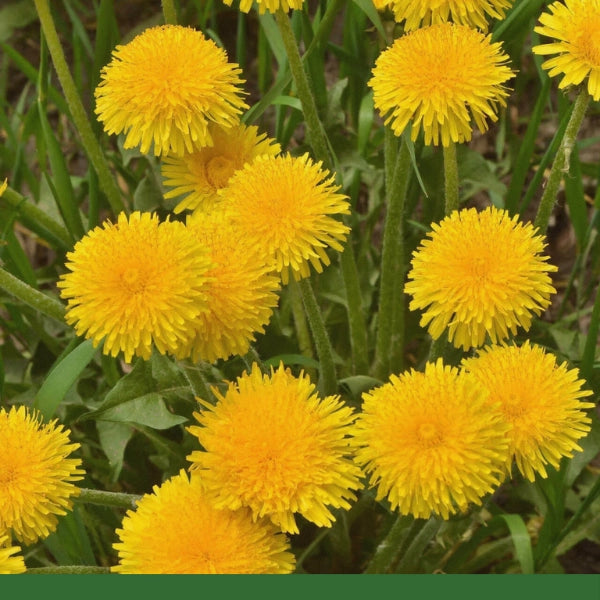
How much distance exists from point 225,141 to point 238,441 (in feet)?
1.33

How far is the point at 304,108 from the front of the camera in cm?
108

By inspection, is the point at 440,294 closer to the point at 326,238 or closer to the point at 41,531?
the point at 326,238

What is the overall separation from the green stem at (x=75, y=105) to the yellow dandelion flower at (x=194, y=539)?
1.67 feet

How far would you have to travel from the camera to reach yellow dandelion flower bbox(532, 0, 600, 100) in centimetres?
94

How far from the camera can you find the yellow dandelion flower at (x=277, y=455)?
32.1 inches

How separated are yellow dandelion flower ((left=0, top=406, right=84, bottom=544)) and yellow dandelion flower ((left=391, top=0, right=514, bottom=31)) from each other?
582 mm

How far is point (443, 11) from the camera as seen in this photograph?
99 cm

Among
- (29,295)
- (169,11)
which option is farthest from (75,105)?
(29,295)

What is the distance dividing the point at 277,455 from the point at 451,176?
409 mm

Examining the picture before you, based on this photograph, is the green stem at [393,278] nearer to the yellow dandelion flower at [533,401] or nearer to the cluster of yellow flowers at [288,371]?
the cluster of yellow flowers at [288,371]

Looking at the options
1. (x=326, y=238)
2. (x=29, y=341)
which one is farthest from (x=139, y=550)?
(x=29, y=341)

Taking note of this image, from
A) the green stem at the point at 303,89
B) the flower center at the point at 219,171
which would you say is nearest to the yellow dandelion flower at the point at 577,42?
the green stem at the point at 303,89

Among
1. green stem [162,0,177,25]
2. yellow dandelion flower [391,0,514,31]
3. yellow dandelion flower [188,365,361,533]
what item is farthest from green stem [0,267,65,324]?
yellow dandelion flower [391,0,514,31]

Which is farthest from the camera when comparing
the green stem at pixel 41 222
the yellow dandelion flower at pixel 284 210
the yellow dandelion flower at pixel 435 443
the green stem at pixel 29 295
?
the green stem at pixel 41 222
